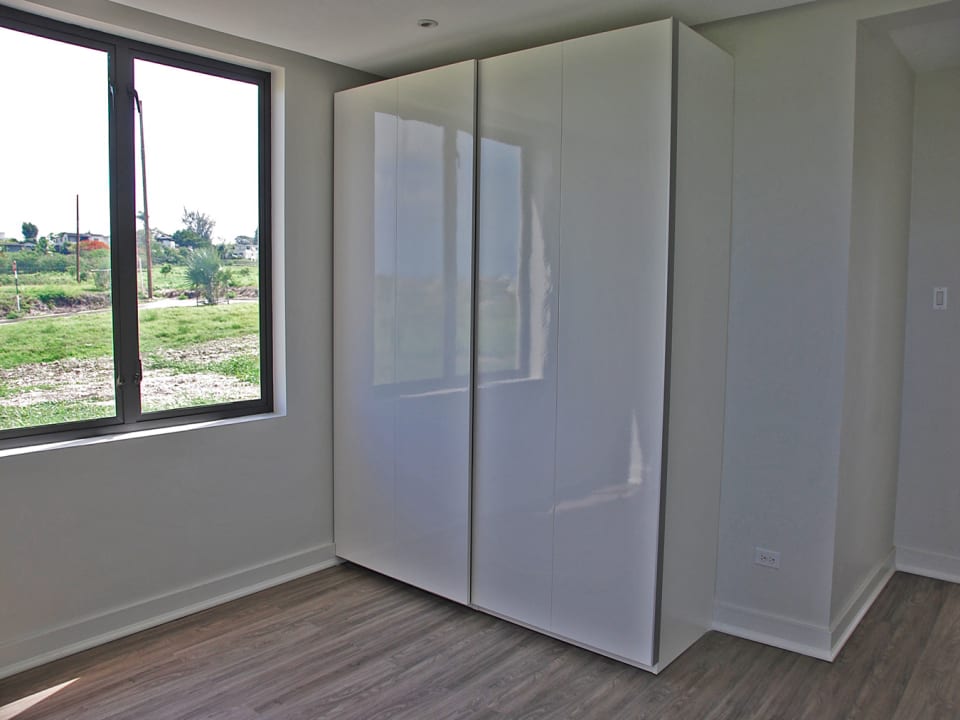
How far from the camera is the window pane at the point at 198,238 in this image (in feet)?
10.6

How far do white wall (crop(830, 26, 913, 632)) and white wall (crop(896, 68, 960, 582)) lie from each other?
0.08 meters

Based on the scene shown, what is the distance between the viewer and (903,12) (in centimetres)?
269

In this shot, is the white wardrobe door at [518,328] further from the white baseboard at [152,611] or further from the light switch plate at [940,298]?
the light switch plate at [940,298]

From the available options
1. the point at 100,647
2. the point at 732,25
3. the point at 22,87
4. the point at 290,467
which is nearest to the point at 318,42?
the point at 22,87

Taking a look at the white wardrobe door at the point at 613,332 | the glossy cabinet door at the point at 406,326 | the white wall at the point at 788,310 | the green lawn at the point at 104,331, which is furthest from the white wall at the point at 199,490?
the white wall at the point at 788,310

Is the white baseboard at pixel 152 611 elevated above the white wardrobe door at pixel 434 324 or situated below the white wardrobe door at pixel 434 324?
below

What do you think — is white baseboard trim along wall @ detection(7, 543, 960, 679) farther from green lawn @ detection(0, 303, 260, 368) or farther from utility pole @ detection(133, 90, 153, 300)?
utility pole @ detection(133, 90, 153, 300)

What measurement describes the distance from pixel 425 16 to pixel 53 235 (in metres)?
1.67

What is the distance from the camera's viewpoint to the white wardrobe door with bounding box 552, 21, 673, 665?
107 inches

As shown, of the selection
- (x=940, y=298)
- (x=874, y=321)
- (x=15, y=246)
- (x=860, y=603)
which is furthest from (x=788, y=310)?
(x=15, y=246)

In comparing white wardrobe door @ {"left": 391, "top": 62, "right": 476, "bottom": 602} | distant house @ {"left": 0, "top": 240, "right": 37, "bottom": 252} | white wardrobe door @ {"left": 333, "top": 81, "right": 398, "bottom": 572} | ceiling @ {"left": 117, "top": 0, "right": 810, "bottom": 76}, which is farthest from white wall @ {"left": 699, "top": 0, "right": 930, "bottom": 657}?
distant house @ {"left": 0, "top": 240, "right": 37, "bottom": 252}

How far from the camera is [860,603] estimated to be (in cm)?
334

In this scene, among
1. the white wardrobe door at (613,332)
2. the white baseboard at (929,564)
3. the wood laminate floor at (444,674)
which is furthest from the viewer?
the white baseboard at (929,564)

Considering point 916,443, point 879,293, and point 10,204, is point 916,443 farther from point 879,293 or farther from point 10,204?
point 10,204
